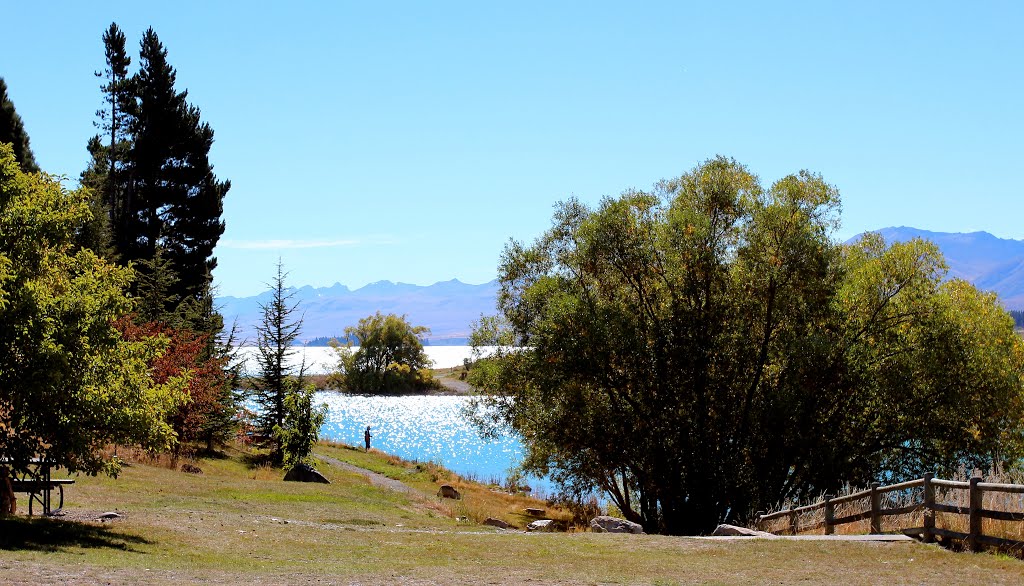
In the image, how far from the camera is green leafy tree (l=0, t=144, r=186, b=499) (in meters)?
14.2

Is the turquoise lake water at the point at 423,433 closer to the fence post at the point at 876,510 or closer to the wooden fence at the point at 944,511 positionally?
the wooden fence at the point at 944,511

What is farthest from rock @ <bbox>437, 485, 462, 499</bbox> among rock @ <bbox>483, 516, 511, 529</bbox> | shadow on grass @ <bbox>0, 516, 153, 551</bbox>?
shadow on grass @ <bbox>0, 516, 153, 551</bbox>

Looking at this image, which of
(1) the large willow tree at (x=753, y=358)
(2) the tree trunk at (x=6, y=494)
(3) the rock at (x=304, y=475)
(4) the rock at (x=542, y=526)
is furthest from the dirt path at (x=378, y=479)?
(2) the tree trunk at (x=6, y=494)

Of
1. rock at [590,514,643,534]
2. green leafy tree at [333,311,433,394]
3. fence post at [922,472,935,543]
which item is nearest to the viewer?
fence post at [922,472,935,543]

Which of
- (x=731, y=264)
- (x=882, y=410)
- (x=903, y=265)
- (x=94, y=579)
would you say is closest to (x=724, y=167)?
(x=731, y=264)

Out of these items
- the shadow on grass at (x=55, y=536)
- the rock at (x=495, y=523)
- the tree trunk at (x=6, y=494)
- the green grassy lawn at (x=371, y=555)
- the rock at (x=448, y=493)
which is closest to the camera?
the green grassy lawn at (x=371, y=555)

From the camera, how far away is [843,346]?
2859 centimetres

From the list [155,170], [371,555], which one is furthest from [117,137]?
[371,555]

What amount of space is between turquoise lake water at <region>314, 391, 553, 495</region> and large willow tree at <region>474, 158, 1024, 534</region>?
19.1 meters

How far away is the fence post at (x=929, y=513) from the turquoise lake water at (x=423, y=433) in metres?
34.1

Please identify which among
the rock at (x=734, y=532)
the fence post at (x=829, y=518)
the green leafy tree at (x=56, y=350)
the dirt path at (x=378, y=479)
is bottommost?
the dirt path at (x=378, y=479)

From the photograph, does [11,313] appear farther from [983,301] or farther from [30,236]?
[983,301]

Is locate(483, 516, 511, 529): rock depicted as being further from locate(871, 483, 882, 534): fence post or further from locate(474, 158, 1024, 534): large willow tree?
Answer: locate(871, 483, 882, 534): fence post

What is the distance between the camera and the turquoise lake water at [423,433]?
64.0m
